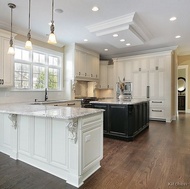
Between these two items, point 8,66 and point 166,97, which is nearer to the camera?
point 8,66

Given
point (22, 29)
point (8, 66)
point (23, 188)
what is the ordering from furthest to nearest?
point (22, 29)
point (8, 66)
point (23, 188)

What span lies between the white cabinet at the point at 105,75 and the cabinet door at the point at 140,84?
4.28 feet

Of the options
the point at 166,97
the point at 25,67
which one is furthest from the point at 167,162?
the point at 25,67

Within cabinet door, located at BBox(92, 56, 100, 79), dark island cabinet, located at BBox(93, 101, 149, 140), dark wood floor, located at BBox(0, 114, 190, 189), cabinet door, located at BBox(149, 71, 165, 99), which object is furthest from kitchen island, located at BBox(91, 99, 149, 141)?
cabinet door, located at BBox(92, 56, 100, 79)

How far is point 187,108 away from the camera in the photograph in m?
8.64

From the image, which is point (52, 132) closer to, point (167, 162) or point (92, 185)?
point (92, 185)

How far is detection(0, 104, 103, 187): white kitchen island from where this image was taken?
2051 mm

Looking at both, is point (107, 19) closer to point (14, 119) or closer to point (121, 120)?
point (121, 120)

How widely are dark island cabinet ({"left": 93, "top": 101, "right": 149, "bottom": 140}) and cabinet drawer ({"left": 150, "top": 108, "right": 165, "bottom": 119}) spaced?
2.43 m

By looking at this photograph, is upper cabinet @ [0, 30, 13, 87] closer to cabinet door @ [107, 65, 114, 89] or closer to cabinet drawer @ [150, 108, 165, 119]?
cabinet door @ [107, 65, 114, 89]

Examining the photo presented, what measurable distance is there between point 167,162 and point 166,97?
13.3 ft

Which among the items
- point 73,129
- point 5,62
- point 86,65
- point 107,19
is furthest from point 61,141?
point 86,65

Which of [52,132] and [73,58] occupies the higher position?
[73,58]

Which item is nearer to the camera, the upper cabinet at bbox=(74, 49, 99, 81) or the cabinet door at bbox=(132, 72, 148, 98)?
the upper cabinet at bbox=(74, 49, 99, 81)
